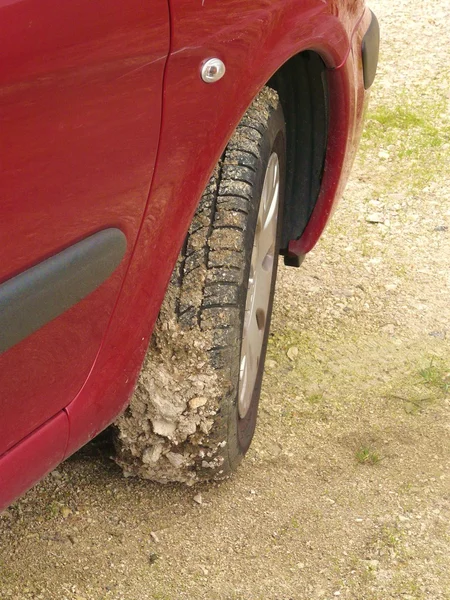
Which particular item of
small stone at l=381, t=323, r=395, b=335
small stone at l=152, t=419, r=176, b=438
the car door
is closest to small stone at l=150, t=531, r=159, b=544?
small stone at l=152, t=419, r=176, b=438

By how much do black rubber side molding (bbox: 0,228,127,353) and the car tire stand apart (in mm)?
430

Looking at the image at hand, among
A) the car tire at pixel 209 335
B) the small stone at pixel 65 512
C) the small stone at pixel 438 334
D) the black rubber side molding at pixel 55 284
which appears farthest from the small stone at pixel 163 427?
the small stone at pixel 438 334

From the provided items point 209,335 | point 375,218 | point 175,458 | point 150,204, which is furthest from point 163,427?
point 375,218

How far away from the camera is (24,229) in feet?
4.42

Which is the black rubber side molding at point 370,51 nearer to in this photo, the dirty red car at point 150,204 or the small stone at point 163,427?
the dirty red car at point 150,204

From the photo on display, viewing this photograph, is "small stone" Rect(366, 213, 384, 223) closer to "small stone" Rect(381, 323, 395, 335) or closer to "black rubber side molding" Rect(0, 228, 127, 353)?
"small stone" Rect(381, 323, 395, 335)

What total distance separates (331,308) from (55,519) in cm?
143

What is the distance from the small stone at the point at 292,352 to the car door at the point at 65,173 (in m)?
1.40

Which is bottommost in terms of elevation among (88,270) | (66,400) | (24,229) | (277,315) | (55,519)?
(55,519)

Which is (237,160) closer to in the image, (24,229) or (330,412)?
(24,229)

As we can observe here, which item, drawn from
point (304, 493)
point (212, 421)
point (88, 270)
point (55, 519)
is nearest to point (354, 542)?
point (304, 493)

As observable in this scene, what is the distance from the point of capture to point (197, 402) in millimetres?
2076

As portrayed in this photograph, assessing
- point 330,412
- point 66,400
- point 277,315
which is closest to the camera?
point 66,400

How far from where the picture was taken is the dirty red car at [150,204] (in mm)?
1328
